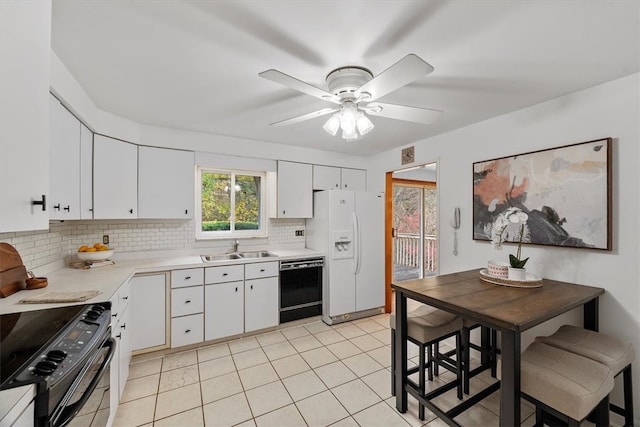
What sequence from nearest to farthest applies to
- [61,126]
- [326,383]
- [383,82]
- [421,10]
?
[421,10] → [383,82] → [61,126] → [326,383]

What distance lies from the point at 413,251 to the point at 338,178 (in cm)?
282

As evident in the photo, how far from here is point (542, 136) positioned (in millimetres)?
2252

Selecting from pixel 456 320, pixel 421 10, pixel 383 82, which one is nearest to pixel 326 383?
pixel 456 320

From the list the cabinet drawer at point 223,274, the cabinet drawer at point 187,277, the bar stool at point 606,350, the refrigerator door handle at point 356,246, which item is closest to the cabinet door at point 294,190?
the refrigerator door handle at point 356,246

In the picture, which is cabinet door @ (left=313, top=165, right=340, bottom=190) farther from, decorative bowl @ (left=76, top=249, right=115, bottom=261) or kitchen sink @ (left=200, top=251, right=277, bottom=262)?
decorative bowl @ (left=76, top=249, right=115, bottom=261)

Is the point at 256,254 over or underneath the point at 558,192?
underneath

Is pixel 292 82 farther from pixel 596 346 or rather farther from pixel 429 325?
pixel 596 346

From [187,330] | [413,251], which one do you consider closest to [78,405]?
[187,330]

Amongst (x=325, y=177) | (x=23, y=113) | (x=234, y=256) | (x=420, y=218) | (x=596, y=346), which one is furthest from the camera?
(x=420, y=218)

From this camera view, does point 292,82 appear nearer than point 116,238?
Yes

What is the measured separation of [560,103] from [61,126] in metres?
3.78

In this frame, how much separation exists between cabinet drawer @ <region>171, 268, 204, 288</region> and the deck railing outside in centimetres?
404

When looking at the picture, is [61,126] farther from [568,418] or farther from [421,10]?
[568,418]

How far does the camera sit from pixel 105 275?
2.14 meters
